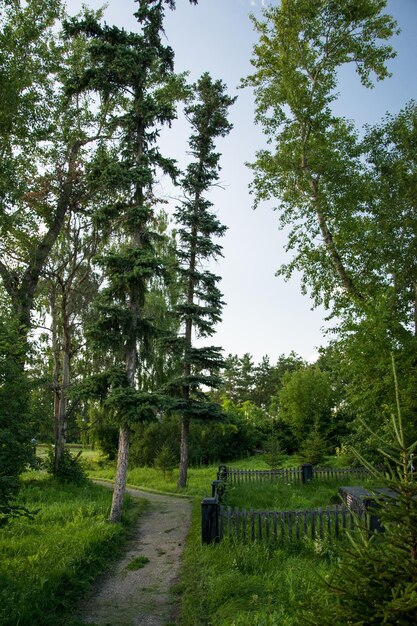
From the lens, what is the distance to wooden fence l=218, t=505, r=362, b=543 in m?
10.2

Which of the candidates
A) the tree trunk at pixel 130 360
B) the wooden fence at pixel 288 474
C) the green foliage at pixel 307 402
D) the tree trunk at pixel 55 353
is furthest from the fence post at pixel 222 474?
the green foliage at pixel 307 402

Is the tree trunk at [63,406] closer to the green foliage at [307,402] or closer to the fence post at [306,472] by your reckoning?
the fence post at [306,472]

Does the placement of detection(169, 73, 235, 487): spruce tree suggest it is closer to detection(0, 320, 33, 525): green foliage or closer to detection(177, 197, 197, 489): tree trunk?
detection(177, 197, 197, 489): tree trunk

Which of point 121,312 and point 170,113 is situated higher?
point 170,113

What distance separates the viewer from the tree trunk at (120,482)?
1326 centimetres

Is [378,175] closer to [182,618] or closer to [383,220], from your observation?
[383,220]

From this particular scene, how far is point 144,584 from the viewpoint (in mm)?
9062

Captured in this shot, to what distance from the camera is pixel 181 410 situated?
65.0 ft

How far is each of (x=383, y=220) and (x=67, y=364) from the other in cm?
1549

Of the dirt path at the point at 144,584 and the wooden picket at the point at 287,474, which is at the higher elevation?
the wooden picket at the point at 287,474

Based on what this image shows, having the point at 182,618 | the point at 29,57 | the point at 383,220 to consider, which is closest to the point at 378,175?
the point at 383,220

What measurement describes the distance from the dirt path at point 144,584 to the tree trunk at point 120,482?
2.82 ft

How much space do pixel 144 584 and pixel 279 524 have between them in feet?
10.8

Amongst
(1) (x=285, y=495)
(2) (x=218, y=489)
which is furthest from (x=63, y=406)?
(1) (x=285, y=495)
